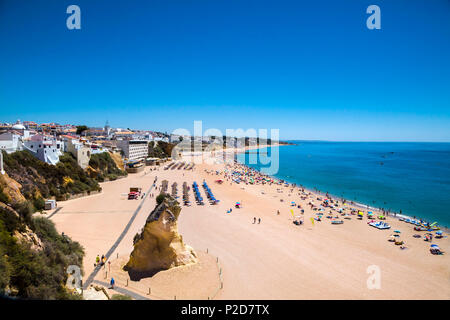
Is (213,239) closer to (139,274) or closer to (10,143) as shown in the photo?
(139,274)

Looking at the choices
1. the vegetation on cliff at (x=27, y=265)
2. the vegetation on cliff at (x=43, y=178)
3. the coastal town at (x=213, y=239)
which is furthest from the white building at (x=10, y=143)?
the vegetation on cliff at (x=27, y=265)

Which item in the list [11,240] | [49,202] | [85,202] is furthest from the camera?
[85,202]

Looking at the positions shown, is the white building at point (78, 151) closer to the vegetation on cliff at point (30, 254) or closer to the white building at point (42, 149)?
the white building at point (42, 149)

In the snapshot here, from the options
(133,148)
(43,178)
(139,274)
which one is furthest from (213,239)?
(133,148)

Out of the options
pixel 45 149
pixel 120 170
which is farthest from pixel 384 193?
pixel 45 149

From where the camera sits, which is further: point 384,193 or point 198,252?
point 384,193

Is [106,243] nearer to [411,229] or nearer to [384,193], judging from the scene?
[411,229]
